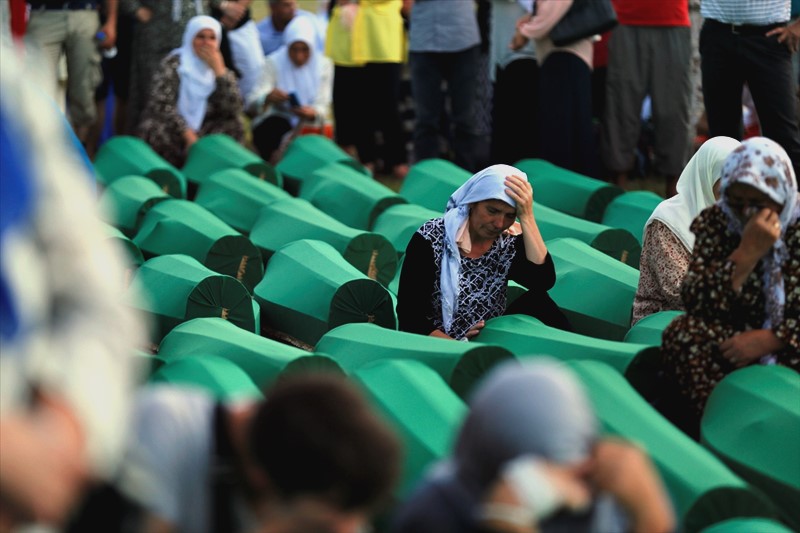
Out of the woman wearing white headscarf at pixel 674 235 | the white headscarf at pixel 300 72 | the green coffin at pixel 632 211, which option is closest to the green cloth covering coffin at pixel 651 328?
the woman wearing white headscarf at pixel 674 235

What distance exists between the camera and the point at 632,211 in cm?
561

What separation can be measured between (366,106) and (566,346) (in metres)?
4.86

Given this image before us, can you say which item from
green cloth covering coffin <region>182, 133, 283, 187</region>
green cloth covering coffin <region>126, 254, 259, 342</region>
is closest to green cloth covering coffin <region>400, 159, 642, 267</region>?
green cloth covering coffin <region>182, 133, 283, 187</region>

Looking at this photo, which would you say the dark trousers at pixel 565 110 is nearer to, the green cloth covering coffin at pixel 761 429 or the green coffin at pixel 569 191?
the green coffin at pixel 569 191

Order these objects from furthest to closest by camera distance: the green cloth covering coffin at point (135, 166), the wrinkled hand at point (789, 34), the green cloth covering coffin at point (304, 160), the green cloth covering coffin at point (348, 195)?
the green cloth covering coffin at point (304, 160), the green cloth covering coffin at point (135, 166), the green cloth covering coffin at point (348, 195), the wrinkled hand at point (789, 34)

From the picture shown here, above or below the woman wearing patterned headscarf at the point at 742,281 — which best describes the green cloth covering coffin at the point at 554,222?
below

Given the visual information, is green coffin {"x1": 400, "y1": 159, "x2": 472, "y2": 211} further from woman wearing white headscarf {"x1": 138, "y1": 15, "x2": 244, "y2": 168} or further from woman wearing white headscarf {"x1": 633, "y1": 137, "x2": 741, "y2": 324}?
woman wearing white headscarf {"x1": 633, "y1": 137, "x2": 741, "y2": 324}

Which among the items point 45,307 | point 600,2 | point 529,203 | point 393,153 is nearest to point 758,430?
point 529,203

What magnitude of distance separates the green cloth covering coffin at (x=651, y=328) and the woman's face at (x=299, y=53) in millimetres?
4816

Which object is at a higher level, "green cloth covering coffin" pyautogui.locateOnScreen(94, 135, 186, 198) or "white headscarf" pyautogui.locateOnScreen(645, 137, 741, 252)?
"white headscarf" pyautogui.locateOnScreen(645, 137, 741, 252)

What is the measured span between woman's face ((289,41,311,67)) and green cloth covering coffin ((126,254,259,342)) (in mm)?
4024

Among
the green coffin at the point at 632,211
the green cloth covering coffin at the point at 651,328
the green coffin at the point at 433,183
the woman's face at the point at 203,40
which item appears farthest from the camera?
the woman's face at the point at 203,40

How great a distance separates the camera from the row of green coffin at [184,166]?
259 inches

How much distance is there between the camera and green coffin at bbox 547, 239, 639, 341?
4480 millimetres
